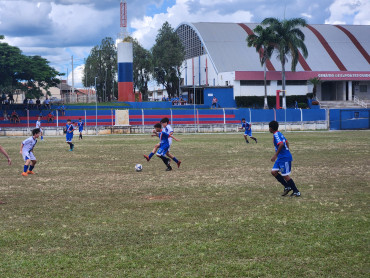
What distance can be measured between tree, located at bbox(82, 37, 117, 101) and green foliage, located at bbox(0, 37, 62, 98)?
2710 centimetres

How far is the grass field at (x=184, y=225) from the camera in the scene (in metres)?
6.69

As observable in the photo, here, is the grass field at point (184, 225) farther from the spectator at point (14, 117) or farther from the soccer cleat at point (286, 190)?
the spectator at point (14, 117)

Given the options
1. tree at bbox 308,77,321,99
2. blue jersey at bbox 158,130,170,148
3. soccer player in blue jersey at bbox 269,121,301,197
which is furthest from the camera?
tree at bbox 308,77,321,99

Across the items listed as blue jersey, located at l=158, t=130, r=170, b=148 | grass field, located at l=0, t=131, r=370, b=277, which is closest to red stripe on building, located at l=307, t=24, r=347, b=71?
grass field, located at l=0, t=131, r=370, b=277

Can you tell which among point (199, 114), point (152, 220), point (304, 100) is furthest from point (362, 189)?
point (304, 100)

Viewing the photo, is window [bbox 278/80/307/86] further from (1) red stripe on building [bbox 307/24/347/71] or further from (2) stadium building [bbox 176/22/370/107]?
(1) red stripe on building [bbox 307/24/347/71]

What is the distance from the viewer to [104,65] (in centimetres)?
8625

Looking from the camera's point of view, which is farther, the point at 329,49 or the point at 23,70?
the point at 329,49

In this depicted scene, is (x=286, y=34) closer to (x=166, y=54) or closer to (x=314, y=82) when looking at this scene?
(x=314, y=82)

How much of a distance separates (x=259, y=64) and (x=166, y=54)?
15306 millimetres

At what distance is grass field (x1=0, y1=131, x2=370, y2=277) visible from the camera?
21.9 feet

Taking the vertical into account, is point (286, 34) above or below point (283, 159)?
above

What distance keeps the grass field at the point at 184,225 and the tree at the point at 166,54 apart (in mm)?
64506

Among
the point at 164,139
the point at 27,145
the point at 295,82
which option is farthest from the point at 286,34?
the point at 27,145
